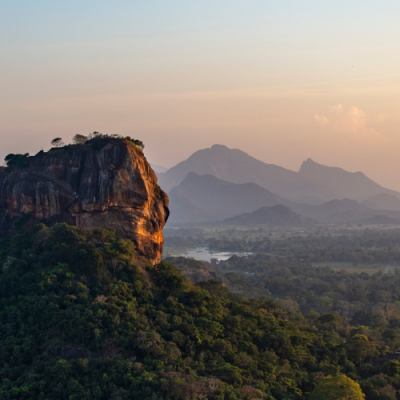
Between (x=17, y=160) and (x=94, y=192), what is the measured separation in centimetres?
618

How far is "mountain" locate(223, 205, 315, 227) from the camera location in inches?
5945

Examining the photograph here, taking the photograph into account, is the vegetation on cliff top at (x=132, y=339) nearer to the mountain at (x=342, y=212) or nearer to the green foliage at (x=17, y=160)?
the green foliage at (x=17, y=160)

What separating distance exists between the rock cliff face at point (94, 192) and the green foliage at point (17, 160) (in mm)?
244

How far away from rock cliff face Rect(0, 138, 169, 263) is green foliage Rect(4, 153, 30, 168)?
0.80 feet

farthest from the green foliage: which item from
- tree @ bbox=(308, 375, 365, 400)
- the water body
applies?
the water body

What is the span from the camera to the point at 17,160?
85.0 feet

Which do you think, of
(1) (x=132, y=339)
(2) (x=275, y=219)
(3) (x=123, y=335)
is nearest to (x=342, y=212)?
(2) (x=275, y=219)

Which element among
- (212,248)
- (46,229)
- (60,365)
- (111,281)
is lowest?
(212,248)

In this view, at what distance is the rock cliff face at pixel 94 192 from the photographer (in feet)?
75.1

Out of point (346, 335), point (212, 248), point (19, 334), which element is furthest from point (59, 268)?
point (212, 248)

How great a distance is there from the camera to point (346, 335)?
25422 millimetres

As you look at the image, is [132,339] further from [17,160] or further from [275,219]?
[275,219]

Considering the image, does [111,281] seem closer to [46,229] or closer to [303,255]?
[46,229]

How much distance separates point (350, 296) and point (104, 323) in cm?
3086
